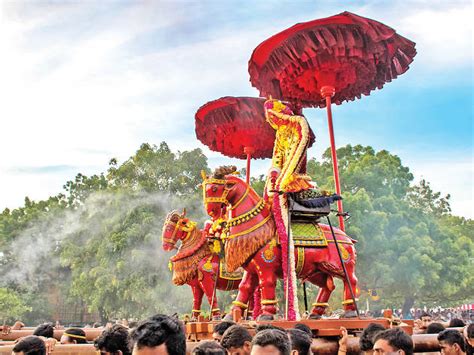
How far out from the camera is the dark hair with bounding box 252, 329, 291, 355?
10.3 ft

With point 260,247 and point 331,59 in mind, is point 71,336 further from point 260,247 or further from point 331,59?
point 331,59

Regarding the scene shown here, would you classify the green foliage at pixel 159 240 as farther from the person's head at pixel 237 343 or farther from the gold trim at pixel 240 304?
the person's head at pixel 237 343

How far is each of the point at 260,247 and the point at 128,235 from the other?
707 inches

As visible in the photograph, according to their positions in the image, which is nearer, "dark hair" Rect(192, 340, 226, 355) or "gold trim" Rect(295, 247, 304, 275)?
"dark hair" Rect(192, 340, 226, 355)

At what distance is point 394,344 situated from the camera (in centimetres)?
378

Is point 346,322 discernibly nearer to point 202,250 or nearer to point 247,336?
point 247,336

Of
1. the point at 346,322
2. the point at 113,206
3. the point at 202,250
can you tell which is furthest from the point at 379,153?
the point at 346,322

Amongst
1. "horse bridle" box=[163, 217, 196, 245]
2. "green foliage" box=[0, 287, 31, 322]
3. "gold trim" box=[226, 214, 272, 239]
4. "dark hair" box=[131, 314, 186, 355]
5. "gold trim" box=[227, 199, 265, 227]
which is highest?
"horse bridle" box=[163, 217, 196, 245]

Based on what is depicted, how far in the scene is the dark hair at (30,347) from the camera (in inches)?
155

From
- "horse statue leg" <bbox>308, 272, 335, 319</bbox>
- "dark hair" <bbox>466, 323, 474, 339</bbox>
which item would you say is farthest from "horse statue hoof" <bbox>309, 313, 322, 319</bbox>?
"dark hair" <bbox>466, 323, 474, 339</bbox>

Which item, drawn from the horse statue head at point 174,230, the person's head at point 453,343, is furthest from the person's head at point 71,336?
the horse statue head at point 174,230

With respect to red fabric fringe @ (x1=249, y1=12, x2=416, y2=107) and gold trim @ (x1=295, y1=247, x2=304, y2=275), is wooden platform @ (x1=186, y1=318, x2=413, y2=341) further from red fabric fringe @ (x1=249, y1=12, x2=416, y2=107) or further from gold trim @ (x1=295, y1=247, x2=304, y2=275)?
red fabric fringe @ (x1=249, y1=12, x2=416, y2=107)

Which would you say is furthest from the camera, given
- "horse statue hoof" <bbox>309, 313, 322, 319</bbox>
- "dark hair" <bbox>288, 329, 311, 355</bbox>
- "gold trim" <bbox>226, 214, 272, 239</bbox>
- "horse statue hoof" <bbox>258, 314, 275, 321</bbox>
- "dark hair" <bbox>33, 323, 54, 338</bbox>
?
"horse statue hoof" <bbox>309, 313, 322, 319</bbox>

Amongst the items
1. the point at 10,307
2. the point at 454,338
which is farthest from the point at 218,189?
the point at 10,307
